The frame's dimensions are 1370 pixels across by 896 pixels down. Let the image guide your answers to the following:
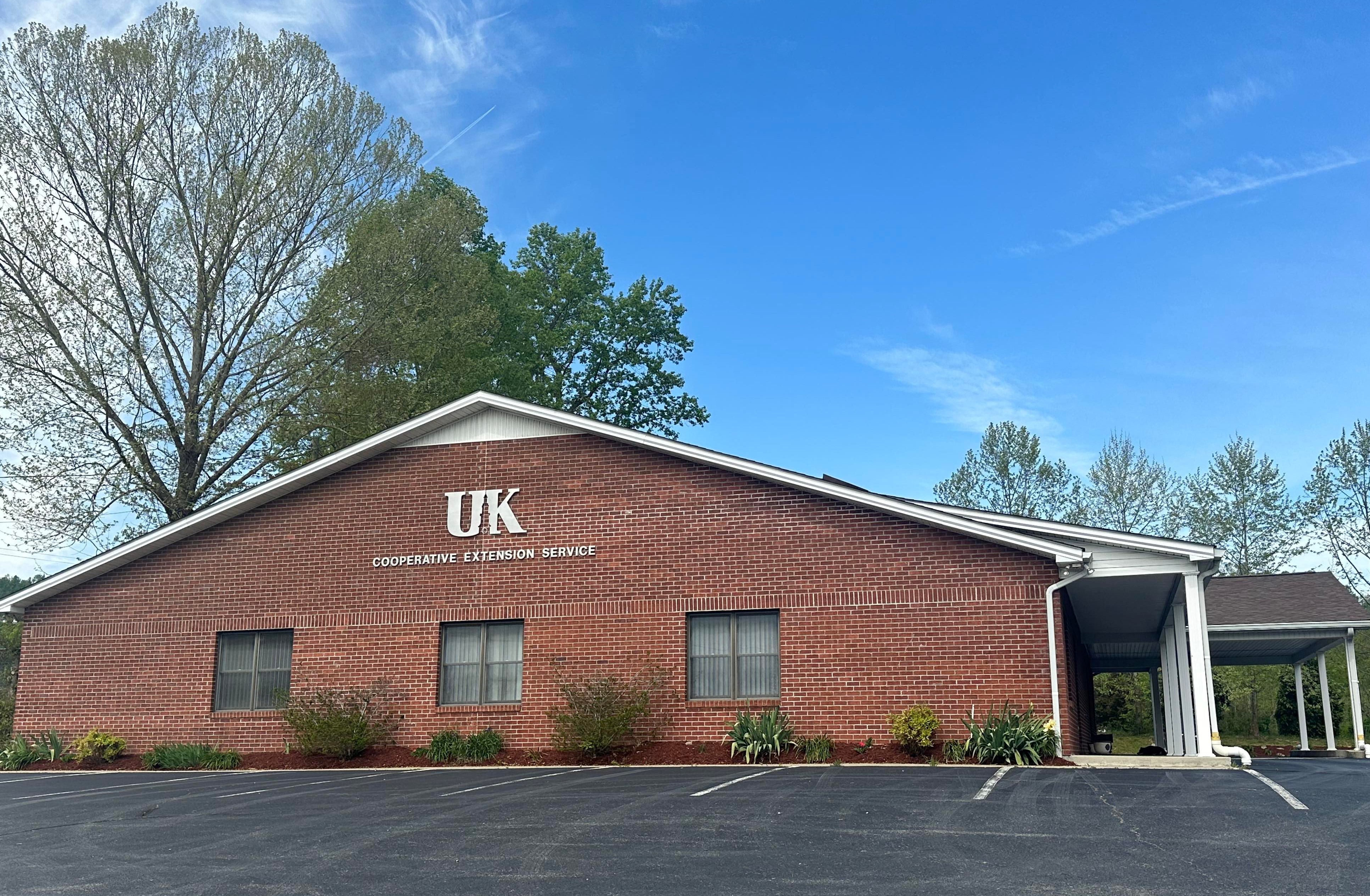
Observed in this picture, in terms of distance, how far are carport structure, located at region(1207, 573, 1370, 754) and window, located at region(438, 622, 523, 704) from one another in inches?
574

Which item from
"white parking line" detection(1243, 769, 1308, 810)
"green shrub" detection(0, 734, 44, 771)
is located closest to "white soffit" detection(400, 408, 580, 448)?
"green shrub" detection(0, 734, 44, 771)

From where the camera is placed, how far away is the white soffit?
21406 millimetres

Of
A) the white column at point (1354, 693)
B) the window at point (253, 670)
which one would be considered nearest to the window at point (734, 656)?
the window at point (253, 670)

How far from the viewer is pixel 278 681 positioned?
859 inches

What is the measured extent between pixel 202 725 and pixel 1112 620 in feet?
57.9

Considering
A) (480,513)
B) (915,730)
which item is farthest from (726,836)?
(480,513)

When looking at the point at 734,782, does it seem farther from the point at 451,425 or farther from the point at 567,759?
the point at 451,425

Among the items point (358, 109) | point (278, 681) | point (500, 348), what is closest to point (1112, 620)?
point (278, 681)

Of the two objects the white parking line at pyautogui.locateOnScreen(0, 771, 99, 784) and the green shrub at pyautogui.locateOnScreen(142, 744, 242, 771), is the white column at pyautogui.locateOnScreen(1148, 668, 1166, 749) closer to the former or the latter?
the green shrub at pyautogui.locateOnScreen(142, 744, 242, 771)

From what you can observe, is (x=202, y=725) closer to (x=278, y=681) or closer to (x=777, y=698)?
(x=278, y=681)

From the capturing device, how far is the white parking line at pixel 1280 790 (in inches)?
466

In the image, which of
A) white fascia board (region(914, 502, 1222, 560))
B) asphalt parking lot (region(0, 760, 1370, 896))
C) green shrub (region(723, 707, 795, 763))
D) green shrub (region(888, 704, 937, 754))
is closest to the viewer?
asphalt parking lot (region(0, 760, 1370, 896))

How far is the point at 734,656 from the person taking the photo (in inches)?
776

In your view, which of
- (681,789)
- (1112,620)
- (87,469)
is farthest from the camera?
(87,469)
